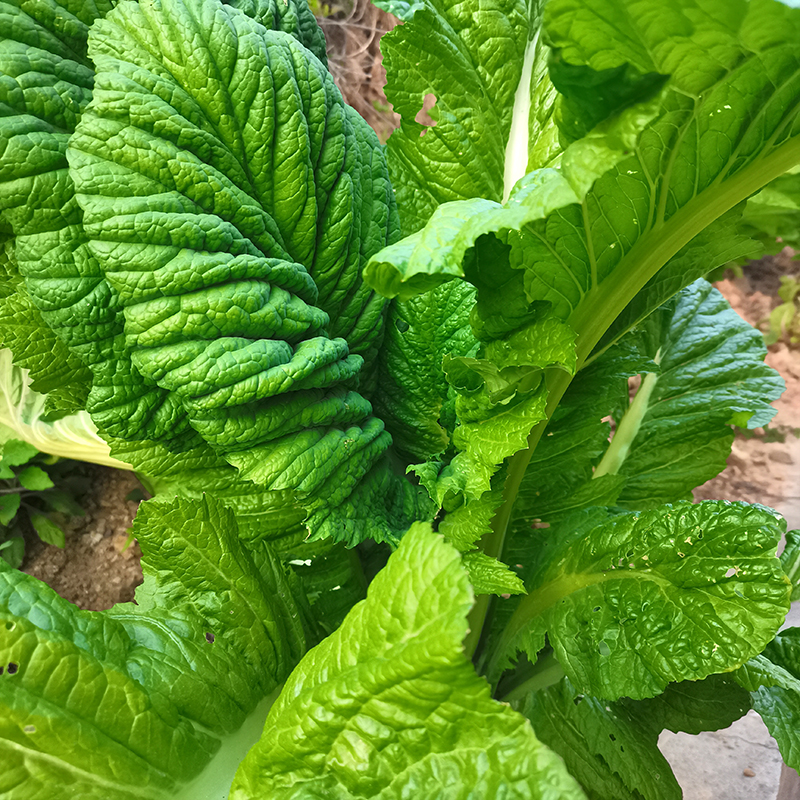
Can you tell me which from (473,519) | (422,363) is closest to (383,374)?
(422,363)

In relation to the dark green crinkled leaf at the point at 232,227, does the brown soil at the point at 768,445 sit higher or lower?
lower

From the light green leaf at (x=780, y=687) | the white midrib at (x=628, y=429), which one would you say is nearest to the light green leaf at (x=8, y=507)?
the white midrib at (x=628, y=429)

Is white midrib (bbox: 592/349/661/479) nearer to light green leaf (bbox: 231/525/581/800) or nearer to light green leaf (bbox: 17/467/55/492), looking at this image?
light green leaf (bbox: 231/525/581/800)

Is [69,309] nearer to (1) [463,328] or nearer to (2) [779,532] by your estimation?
(1) [463,328]

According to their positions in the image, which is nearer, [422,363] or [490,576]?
[490,576]

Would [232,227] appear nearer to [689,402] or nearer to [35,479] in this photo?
[689,402]

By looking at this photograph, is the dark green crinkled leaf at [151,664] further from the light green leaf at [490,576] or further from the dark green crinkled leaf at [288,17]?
the dark green crinkled leaf at [288,17]

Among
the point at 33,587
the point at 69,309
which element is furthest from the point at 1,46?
the point at 33,587
